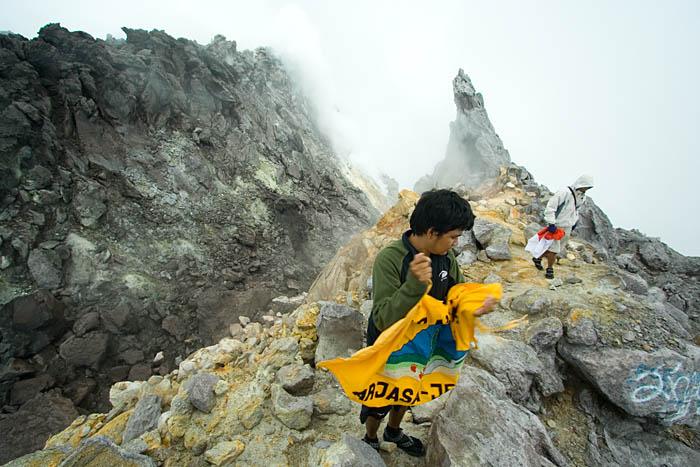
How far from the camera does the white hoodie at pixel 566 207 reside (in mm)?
5312

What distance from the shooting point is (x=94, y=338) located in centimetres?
977

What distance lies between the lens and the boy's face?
1825mm

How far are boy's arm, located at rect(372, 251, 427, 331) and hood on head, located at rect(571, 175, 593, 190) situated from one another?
489cm

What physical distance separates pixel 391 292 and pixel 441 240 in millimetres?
428

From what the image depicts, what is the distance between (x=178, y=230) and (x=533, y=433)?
47.9ft

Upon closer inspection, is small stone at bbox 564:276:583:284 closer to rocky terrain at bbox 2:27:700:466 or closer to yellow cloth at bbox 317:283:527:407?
rocky terrain at bbox 2:27:700:466

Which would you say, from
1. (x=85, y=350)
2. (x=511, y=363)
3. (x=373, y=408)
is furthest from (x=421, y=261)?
(x=85, y=350)

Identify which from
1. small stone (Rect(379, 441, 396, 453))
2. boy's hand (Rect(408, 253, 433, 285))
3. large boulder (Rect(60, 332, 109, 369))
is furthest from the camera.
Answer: large boulder (Rect(60, 332, 109, 369))


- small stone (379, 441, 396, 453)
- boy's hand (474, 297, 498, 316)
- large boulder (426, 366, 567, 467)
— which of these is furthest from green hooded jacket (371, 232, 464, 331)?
small stone (379, 441, 396, 453)

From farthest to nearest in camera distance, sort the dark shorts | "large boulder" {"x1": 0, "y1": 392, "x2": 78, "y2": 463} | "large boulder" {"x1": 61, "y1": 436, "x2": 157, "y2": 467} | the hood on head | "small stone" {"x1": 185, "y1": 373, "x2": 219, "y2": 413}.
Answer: "large boulder" {"x1": 0, "y1": 392, "x2": 78, "y2": 463}
the hood on head
"small stone" {"x1": 185, "y1": 373, "x2": 219, "y2": 413}
"large boulder" {"x1": 61, "y1": 436, "x2": 157, "y2": 467}
the dark shorts

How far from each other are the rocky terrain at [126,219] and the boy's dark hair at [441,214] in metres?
10.8

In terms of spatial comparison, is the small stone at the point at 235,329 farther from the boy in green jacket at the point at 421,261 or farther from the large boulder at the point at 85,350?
the boy in green jacket at the point at 421,261

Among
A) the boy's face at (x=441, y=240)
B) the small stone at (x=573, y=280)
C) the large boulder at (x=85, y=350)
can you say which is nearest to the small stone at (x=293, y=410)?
the boy's face at (x=441, y=240)

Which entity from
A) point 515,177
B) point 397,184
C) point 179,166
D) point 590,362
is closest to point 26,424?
point 179,166
